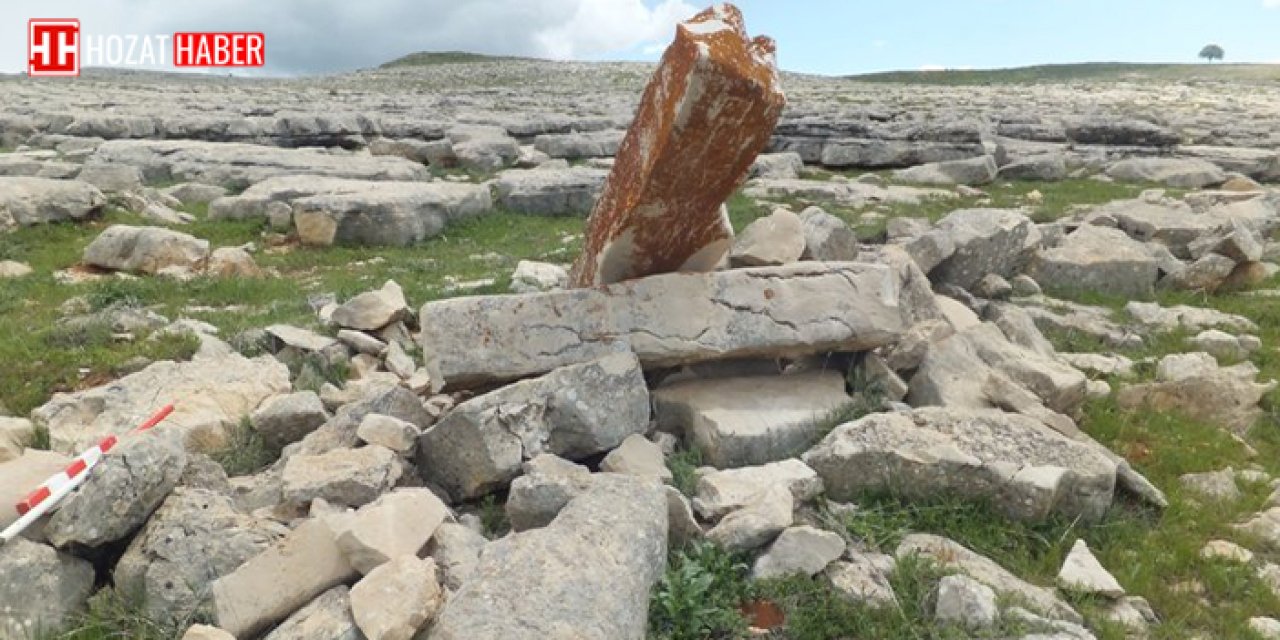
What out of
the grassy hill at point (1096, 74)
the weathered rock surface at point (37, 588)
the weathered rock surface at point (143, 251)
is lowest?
the weathered rock surface at point (37, 588)

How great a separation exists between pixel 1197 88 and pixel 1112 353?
6761cm

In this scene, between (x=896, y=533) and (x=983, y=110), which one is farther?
(x=983, y=110)

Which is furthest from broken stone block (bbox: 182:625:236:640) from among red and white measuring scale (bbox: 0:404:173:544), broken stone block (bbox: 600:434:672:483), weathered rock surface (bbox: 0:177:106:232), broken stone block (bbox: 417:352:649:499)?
weathered rock surface (bbox: 0:177:106:232)

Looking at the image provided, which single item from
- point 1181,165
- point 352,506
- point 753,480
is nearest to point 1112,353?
point 753,480

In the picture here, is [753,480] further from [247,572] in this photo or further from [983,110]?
[983,110]

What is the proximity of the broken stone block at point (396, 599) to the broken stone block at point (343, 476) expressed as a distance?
1291mm

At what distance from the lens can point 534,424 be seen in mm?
6234

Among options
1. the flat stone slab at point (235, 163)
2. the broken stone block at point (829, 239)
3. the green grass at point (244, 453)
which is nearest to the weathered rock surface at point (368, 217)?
the flat stone slab at point (235, 163)

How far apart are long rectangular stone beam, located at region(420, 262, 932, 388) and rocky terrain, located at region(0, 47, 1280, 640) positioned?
25 mm

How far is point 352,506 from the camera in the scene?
554 centimetres

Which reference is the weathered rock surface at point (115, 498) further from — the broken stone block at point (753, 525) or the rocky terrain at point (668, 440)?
the broken stone block at point (753, 525)

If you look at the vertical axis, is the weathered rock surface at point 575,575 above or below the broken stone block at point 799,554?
above

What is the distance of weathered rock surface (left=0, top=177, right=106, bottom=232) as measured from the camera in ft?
49.5

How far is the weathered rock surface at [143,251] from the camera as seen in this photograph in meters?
13.4
